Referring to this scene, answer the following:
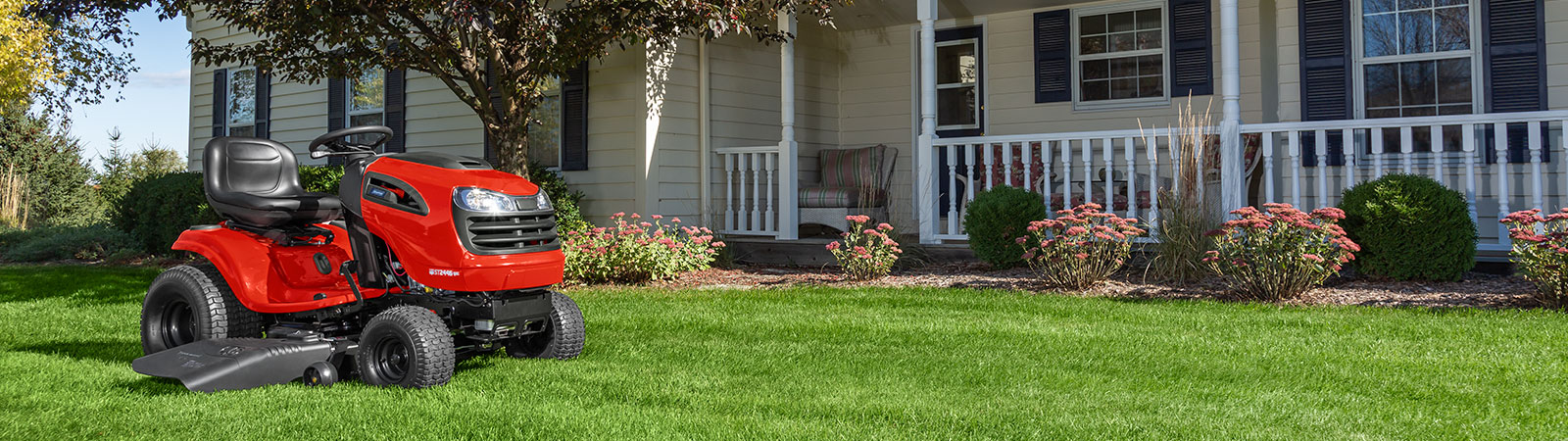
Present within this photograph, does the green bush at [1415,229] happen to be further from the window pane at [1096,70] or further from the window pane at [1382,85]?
the window pane at [1096,70]

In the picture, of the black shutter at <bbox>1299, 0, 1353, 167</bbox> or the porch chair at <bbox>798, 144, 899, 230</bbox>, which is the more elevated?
the black shutter at <bbox>1299, 0, 1353, 167</bbox>

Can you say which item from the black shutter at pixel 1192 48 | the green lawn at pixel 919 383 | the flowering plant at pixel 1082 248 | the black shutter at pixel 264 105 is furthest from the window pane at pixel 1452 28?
the black shutter at pixel 264 105

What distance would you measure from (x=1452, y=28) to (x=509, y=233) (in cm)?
723

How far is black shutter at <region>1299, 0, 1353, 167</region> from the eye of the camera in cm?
807

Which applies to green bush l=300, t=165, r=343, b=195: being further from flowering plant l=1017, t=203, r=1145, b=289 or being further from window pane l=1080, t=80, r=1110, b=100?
window pane l=1080, t=80, r=1110, b=100

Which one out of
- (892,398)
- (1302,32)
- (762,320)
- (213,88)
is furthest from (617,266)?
(213,88)

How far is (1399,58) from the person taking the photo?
26.3 feet

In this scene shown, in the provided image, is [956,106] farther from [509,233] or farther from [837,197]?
[509,233]

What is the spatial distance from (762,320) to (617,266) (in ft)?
8.30

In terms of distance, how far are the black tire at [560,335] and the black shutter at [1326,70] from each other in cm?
604

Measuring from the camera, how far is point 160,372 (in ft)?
11.7

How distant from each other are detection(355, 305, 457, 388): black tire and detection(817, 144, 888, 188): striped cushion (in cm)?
608

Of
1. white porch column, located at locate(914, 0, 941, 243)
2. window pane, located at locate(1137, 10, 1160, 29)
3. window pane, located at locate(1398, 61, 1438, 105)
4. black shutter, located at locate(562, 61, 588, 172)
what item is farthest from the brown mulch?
window pane, located at locate(1137, 10, 1160, 29)

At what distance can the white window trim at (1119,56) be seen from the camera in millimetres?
9141
